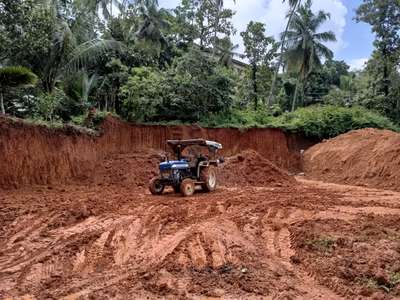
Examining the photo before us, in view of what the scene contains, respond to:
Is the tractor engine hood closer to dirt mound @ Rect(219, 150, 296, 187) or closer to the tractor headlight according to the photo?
the tractor headlight

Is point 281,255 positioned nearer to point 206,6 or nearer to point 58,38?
point 58,38

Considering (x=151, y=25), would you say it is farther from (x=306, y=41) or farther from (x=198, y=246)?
(x=198, y=246)

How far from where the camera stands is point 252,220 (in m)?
8.79

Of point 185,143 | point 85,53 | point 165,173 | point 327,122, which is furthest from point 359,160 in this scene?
point 85,53

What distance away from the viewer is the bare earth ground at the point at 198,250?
16.6 feet

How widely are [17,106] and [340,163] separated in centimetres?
1668

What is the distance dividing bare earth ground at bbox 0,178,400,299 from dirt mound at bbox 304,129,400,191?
23.1 ft

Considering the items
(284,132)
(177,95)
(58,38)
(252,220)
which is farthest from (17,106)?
(284,132)

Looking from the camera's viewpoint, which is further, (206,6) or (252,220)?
(206,6)

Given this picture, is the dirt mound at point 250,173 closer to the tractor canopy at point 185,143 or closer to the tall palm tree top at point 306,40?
the tractor canopy at point 185,143

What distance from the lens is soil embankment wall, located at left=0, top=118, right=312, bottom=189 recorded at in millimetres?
13680

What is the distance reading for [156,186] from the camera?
13.5 m

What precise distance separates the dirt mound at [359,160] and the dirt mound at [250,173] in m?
3.49

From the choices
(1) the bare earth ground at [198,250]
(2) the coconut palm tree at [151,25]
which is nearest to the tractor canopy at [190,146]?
(1) the bare earth ground at [198,250]
